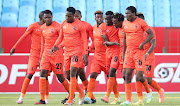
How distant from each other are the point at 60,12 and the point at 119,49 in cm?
1109

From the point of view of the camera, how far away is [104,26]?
9.57 m

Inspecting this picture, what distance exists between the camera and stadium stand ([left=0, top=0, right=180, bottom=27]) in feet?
65.0

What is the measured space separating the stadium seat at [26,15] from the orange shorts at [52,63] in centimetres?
1064

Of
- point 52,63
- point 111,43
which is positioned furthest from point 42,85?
point 111,43

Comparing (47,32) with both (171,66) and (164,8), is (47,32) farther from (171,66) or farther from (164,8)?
(164,8)

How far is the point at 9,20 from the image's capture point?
1950 cm

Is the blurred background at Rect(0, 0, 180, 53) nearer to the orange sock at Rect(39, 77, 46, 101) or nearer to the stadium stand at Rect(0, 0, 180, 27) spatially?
the stadium stand at Rect(0, 0, 180, 27)

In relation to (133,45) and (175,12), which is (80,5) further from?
(133,45)

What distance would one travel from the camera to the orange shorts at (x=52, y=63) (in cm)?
885

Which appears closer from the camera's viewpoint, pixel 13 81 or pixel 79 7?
pixel 13 81

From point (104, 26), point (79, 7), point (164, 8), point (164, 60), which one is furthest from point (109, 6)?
point (104, 26)

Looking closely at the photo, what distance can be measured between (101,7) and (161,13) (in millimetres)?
3045

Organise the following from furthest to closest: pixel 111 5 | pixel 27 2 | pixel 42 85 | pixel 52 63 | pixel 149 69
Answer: pixel 27 2, pixel 111 5, pixel 149 69, pixel 52 63, pixel 42 85

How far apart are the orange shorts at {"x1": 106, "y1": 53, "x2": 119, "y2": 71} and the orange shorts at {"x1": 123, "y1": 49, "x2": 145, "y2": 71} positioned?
92 centimetres
